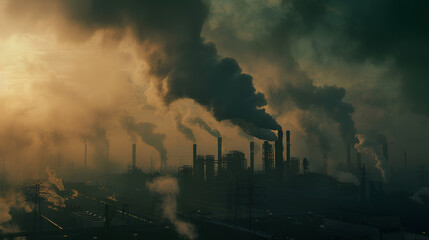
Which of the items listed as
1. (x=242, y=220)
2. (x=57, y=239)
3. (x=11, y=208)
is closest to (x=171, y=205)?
(x=242, y=220)

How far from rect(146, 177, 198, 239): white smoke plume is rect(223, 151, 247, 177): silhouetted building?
38.1 feet

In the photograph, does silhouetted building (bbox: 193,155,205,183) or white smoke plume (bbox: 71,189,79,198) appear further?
silhouetted building (bbox: 193,155,205,183)

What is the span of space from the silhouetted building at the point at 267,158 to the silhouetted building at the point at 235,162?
216 inches

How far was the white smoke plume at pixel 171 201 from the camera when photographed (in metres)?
32.7

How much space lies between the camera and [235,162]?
7619 centimetres

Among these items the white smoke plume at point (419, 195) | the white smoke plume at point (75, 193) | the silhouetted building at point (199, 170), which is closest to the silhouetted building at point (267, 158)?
the silhouetted building at point (199, 170)

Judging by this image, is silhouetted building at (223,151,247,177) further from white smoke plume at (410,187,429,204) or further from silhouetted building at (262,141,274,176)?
white smoke plume at (410,187,429,204)

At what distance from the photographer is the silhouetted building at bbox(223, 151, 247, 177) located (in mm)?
75875

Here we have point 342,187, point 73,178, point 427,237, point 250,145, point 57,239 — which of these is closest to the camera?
point 57,239

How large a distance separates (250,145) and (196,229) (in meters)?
47.6

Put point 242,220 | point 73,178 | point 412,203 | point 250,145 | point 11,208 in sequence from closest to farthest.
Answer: point 242,220
point 11,208
point 412,203
point 250,145
point 73,178

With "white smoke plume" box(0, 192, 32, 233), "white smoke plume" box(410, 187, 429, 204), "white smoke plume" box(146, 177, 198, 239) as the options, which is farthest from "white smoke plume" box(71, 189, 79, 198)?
"white smoke plume" box(410, 187, 429, 204)

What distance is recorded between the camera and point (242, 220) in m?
42.9

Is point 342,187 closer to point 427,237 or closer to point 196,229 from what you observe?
point 427,237
